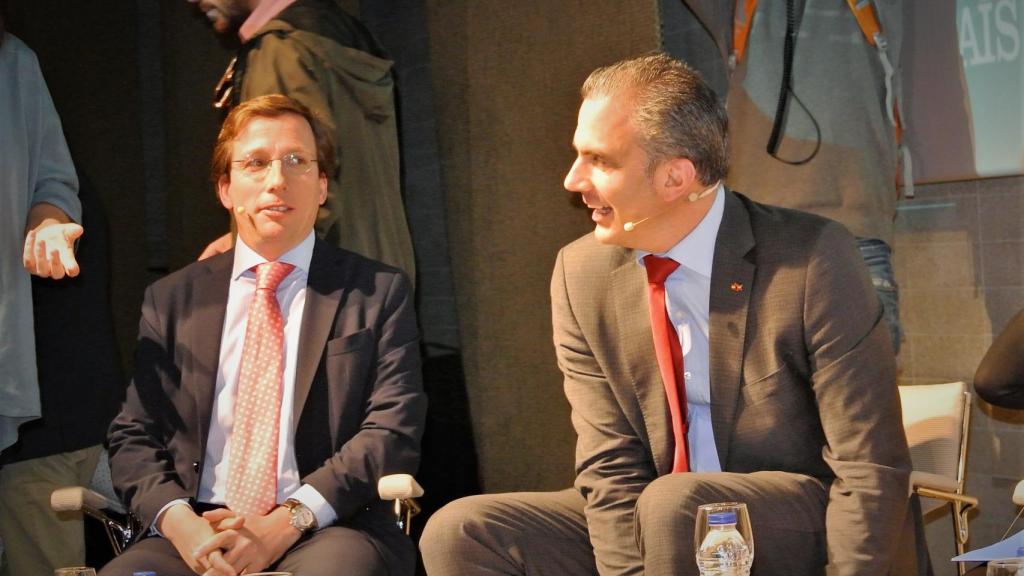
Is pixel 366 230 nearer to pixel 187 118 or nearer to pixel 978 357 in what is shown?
pixel 187 118

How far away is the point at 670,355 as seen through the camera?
2.35 m

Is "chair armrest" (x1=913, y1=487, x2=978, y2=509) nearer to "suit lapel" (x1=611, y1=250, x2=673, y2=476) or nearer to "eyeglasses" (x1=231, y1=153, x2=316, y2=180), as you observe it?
"suit lapel" (x1=611, y1=250, x2=673, y2=476)

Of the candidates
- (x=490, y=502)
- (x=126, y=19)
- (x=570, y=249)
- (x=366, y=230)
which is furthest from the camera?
(x=126, y=19)

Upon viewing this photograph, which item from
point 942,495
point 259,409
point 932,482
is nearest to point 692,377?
point 932,482

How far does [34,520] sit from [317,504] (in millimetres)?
1252

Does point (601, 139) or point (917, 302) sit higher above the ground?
point (601, 139)

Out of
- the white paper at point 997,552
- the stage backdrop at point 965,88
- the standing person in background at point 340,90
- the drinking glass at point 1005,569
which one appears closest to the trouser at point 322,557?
the standing person in background at point 340,90

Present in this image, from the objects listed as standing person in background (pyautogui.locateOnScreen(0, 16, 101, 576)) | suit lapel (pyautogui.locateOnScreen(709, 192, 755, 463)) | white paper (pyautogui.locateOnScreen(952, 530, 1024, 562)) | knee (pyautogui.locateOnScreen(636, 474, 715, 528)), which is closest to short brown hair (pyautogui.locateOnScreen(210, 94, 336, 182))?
standing person in background (pyautogui.locateOnScreen(0, 16, 101, 576))

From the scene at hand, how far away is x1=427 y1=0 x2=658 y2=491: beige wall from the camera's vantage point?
371cm

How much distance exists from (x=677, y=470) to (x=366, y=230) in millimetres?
1448

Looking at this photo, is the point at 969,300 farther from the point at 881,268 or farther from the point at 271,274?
the point at 271,274

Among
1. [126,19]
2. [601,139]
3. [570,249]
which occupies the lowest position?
[570,249]

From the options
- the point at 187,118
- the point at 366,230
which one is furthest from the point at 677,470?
the point at 187,118

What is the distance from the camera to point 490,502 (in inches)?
90.7
